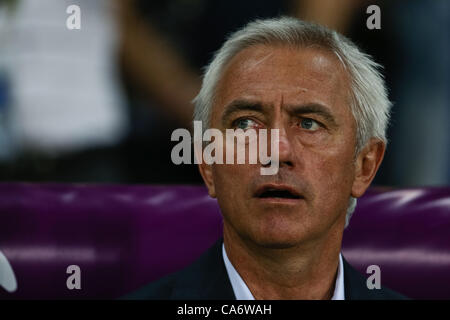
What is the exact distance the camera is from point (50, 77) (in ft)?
11.0

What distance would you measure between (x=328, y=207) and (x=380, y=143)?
9.0 inches

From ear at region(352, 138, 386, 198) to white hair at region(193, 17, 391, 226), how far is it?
16 mm

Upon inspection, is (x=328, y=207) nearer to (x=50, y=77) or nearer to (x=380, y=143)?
(x=380, y=143)

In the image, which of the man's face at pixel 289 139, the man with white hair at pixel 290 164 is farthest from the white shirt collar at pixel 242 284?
the man's face at pixel 289 139

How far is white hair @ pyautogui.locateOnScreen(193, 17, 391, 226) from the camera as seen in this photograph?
Answer: 1.67m

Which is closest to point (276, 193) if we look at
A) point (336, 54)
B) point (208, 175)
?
point (208, 175)

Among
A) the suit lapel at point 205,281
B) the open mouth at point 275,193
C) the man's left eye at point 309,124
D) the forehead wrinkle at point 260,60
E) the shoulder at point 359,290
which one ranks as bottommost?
the shoulder at point 359,290

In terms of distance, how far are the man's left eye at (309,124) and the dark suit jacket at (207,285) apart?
0.35 m

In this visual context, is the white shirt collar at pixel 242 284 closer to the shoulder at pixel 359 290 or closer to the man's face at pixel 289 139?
the shoulder at pixel 359 290

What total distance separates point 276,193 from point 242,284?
261 mm

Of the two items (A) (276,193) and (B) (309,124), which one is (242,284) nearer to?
(A) (276,193)

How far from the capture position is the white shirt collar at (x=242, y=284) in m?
1.71

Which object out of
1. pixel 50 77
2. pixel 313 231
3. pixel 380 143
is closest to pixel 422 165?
pixel 380 143

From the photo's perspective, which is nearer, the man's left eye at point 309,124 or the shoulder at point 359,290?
the man's left eye at point 309,124
